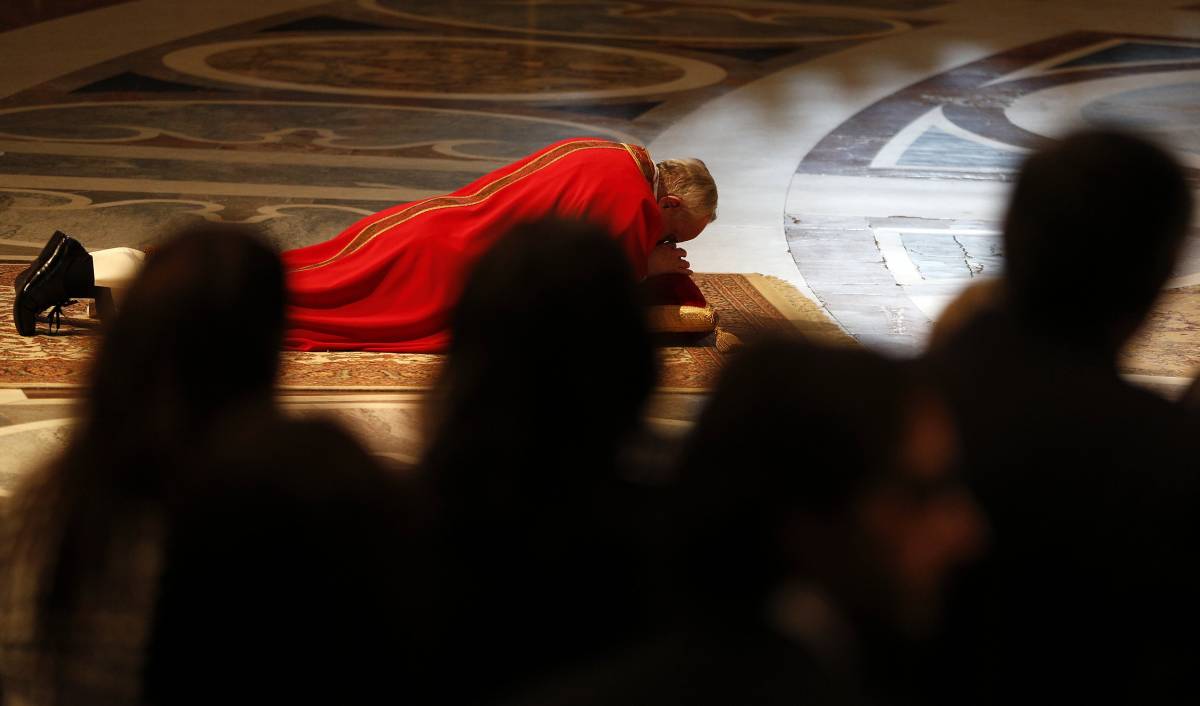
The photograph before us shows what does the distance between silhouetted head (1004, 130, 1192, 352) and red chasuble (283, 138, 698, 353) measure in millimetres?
2851

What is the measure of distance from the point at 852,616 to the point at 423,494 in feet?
1.37

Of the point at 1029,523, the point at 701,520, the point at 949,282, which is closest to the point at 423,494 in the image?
the point at 701,520

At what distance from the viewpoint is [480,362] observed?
58.4 inches

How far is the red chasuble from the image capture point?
15.5ft

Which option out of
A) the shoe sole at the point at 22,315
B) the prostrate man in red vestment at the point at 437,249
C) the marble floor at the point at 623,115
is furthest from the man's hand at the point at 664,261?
the shoe sole at the point at 22,315

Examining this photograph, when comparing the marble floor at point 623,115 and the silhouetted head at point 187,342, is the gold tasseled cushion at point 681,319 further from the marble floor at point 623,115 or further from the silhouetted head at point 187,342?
the silhouetted head at point 187,342

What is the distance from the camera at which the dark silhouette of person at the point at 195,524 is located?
1.23 metres

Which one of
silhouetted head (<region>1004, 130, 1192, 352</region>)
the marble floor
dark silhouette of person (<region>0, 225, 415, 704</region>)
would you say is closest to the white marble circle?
the marble floor

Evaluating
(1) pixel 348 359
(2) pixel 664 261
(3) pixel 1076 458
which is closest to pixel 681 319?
(2) pixel 664 261

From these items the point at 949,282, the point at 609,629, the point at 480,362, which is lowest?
the point at 949,282

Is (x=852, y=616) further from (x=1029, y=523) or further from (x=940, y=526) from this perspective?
(x=1029, y=523)

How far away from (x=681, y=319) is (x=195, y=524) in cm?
366

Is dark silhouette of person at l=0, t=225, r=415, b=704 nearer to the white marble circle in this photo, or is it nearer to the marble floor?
the marble floor

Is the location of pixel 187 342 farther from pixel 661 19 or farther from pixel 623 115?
pixel 661 19
